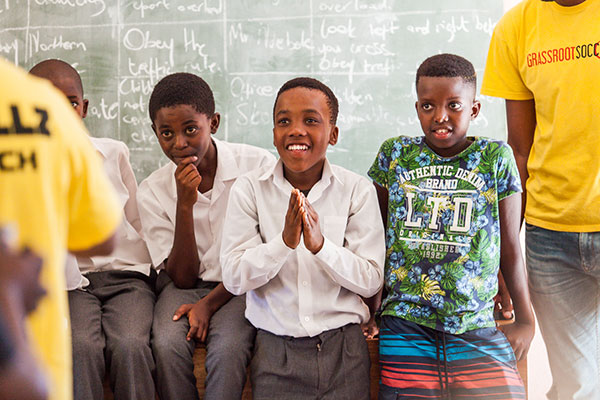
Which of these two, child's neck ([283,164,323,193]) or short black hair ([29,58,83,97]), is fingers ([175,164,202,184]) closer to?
child's neck ([283,164,323,193])

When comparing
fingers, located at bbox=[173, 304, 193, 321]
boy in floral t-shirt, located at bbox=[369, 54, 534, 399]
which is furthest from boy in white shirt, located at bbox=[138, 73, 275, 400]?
boy in floral t-shirt, located at bbox=[369, 54, 534, 399]

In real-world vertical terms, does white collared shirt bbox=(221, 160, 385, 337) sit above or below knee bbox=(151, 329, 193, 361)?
above

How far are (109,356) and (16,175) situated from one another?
4.00 ft

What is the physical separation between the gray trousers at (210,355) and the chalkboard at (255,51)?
49.5 inches

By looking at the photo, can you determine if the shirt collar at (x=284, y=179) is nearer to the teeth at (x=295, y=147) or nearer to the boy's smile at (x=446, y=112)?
the teeth at (x=295, y=147)

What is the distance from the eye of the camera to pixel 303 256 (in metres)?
1.88

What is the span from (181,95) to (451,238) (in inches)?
41.8

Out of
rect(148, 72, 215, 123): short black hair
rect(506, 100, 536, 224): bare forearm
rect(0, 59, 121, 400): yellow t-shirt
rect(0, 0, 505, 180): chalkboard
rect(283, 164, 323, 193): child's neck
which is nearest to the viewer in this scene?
rect(0, 59, 121, 400): yellow t-shirt

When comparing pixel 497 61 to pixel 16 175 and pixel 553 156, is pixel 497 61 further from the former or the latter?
pixel 16 175

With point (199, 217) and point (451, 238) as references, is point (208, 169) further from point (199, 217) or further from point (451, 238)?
point (451, 238)

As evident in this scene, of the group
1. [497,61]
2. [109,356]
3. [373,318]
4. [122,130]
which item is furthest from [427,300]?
[122,130]

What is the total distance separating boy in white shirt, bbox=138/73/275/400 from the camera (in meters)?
1.83

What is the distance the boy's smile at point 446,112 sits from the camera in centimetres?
186

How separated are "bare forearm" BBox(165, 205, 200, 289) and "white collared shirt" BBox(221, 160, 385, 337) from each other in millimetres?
206
